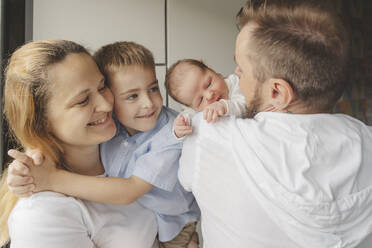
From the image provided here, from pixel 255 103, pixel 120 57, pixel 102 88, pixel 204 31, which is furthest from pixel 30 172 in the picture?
pixel 204 31

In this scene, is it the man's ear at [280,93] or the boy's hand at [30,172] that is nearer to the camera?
the man's ear at [280,93]

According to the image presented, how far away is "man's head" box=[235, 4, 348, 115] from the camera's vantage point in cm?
59

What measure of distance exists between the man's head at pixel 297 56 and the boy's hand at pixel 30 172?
0.58 meters

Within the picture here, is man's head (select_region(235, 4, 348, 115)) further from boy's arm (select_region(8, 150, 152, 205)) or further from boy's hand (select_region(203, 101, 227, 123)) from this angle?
boy's arm (select_region(8, 150, 152, 205))

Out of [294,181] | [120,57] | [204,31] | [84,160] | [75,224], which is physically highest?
[204,31]

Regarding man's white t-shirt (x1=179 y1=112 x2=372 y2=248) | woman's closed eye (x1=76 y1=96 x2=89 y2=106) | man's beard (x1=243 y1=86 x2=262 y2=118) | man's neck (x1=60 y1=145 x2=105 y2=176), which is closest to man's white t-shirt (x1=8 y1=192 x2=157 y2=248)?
man's neck (x1=60 y1=145 x2=105 y2=176)

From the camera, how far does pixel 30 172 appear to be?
75cm

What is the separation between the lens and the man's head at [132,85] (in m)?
0.93

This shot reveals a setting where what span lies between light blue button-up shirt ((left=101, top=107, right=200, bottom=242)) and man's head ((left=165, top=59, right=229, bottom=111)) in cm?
12

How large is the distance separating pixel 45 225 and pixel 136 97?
44 cm

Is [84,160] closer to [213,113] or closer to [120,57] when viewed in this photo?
[120,57]

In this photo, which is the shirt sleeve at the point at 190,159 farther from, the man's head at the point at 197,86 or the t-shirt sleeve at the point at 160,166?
the man's head at the point at 197,86

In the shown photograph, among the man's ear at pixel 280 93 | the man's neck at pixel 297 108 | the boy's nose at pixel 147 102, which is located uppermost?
the man's ear at pixel 280 93

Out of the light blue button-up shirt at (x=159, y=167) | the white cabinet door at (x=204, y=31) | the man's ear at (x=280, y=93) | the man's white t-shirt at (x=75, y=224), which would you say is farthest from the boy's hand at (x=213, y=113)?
the white cabinet door at (x=204, y=31)
